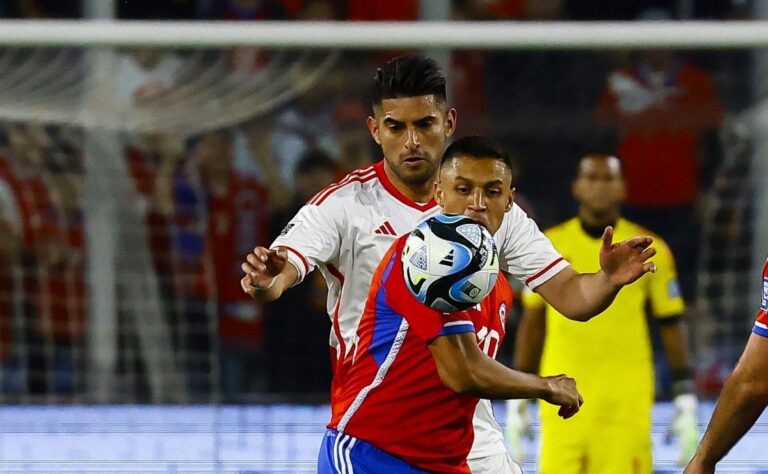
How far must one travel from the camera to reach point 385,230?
4.39m

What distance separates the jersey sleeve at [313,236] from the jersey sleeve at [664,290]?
260cm

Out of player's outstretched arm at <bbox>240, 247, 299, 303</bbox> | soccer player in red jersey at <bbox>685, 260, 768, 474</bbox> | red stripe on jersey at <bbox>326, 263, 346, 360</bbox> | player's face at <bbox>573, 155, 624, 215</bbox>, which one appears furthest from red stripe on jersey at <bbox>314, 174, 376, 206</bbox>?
player's face at <bbox>573, 155, 624, 215</bbox>

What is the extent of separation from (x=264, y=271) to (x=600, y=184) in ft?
9.77

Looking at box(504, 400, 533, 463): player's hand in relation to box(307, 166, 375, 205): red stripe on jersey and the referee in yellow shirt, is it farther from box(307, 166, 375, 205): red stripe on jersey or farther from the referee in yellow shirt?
box(307, 166, 375, 205): red stripe on jersey

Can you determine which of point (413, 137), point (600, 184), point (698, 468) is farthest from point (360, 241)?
point (600, 184)

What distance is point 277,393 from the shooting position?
944 centimetres

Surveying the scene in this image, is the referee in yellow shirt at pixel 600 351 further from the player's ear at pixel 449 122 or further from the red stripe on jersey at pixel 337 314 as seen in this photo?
the red stripe on jersey at pixel 337 314

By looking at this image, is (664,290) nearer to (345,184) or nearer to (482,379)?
(345,184)

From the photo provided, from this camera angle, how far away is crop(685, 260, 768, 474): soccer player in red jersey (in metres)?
3.52

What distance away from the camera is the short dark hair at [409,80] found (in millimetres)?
4445

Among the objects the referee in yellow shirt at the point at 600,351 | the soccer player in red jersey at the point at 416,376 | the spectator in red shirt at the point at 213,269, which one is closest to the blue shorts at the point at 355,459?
Result: the soccer player in red jersey at the point at 416,376

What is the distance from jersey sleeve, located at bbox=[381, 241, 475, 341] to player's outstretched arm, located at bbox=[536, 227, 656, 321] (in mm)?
497

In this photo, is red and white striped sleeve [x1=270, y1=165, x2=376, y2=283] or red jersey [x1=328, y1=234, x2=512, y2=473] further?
red and white striped sleeve [x1=270, y1=165, x2=376, y2=283]

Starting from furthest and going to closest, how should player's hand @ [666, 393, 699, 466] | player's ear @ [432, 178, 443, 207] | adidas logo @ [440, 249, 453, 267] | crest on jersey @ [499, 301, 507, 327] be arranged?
player's hand @ [666, 393, 699, 466]
crest on jersey @ [499, 301, 507, 327]
player's ear @ [432, 178, 443, 207]
adidas logo @ [440, 249, 453, 267]
